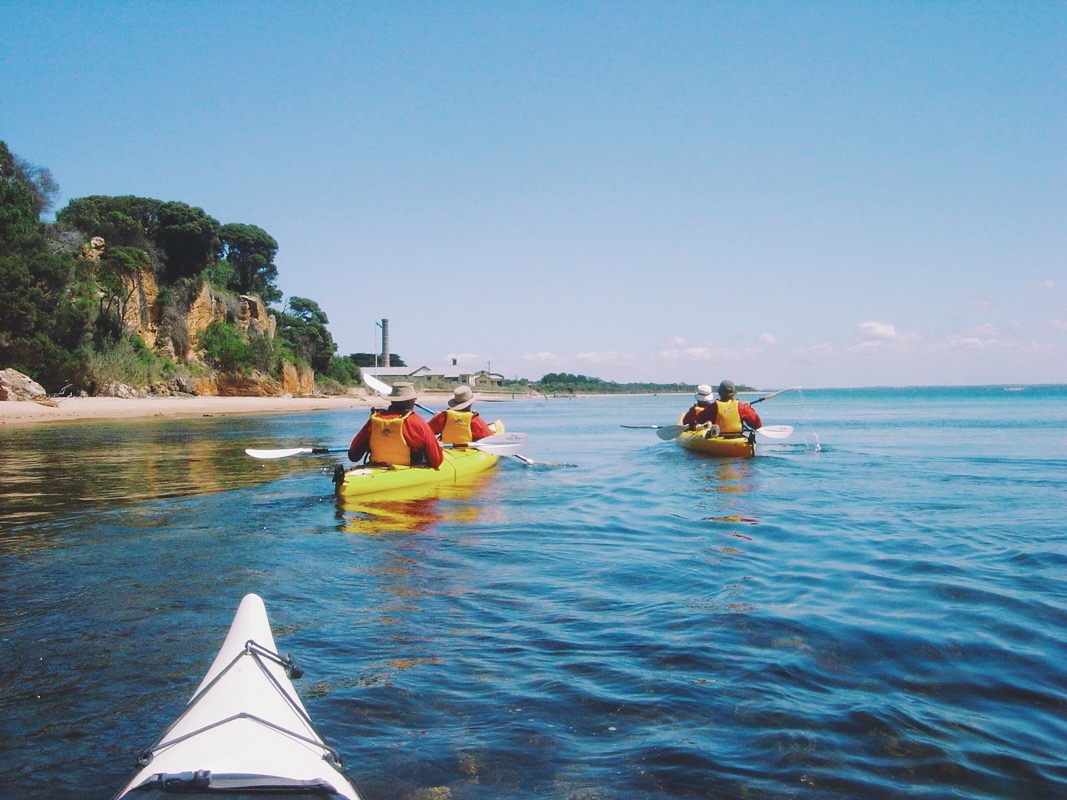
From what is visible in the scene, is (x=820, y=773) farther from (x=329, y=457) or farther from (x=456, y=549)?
(x=329, y=457)

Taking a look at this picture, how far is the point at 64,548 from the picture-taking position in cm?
663

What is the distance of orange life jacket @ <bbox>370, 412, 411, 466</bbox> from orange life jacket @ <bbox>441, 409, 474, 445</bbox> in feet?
7.90

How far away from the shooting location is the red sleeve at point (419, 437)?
966 centimetres

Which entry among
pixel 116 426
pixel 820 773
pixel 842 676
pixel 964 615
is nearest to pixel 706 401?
pixel 964 615

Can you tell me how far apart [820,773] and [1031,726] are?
3.63 ft

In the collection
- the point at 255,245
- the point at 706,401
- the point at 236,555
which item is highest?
the point at 255,245

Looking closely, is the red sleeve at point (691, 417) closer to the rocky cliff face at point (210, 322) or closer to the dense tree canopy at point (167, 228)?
the rocky cliff face at point (210, 322)

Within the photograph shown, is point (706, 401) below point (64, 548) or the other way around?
the other way around

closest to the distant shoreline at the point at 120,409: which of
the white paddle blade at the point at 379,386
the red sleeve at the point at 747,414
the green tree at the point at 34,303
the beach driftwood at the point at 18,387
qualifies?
the beach driftwood at the point at 18,387

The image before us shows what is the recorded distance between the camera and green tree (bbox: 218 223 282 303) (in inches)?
2426

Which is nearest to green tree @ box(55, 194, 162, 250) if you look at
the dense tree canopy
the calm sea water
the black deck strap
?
the dense tree canopy

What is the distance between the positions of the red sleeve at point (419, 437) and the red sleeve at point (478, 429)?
108 inches

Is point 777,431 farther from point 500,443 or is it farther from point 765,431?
point 500,443

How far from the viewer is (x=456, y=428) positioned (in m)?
12.1
